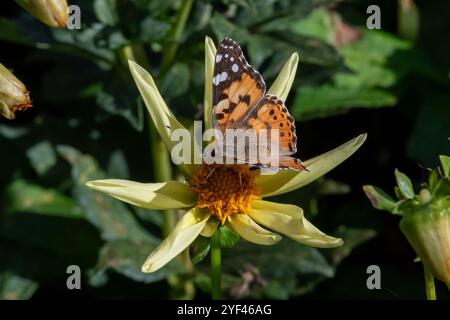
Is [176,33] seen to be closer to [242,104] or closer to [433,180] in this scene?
[242,104]

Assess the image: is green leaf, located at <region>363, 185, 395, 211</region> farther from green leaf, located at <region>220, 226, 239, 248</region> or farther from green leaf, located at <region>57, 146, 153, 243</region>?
green leaf, located at <region>57, 146, 153, 243</region>

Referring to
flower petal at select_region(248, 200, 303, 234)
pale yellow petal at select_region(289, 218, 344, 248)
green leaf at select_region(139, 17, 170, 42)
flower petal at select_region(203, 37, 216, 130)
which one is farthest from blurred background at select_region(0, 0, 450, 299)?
pale yellow petal at select_region(289, 218, 344, 248)

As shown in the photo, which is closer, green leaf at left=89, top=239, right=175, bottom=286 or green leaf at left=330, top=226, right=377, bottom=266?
green leaf at left=89, top=239, right=175, bottom=286

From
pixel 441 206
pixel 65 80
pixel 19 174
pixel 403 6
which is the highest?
pixel 403 6

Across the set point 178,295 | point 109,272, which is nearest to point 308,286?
point 178,295

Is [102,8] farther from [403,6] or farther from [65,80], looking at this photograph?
[403,6]

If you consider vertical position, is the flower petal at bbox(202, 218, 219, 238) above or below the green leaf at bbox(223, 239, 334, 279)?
below

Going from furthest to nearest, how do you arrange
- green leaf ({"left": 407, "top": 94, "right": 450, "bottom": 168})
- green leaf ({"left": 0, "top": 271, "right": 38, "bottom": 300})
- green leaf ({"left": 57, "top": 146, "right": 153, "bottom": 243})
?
green leaf ({"left": 407, "top": 94, "right": 450, "bottom": 168})
green leaf ({"left": 0, "top": 271, "right": 38, "bottom": 300})
green leaf ({"left": 57, "top": 146, "right": 153, "bottom": 243})
